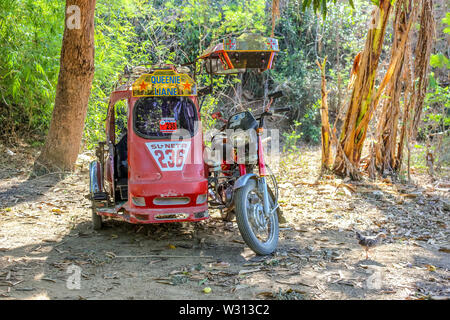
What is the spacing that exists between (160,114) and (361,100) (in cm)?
413

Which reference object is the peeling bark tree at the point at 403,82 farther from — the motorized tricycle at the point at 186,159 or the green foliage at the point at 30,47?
the green foliage at the point at 30,47

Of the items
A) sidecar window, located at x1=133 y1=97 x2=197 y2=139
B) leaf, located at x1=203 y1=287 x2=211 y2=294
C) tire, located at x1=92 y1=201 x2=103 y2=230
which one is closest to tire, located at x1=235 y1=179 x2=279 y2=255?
leaf, located at x1=203 y1=287 x2=211 y2=294

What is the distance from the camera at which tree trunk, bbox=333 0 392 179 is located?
297 inches

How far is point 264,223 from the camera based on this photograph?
446 cm

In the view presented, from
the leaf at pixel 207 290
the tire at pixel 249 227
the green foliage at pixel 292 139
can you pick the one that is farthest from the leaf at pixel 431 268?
the green foliage at pixel 292 139

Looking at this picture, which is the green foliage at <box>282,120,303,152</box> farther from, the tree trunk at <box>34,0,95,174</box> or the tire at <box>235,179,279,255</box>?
the tire at <box>235,179,279,255</box>

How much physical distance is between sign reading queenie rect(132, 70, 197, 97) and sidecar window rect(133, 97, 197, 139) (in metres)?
0.11

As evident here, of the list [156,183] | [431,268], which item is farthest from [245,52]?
[431,268]

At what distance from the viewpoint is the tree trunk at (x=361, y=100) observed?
7.54 metres

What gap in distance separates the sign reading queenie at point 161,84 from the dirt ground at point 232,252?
148 centimetres

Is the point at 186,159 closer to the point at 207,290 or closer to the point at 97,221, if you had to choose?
the point at 97,221

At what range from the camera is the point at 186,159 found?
468 cm

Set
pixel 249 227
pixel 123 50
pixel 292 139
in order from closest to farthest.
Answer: pixel 249 227 < pixel 123 50 < pixel 292 139
